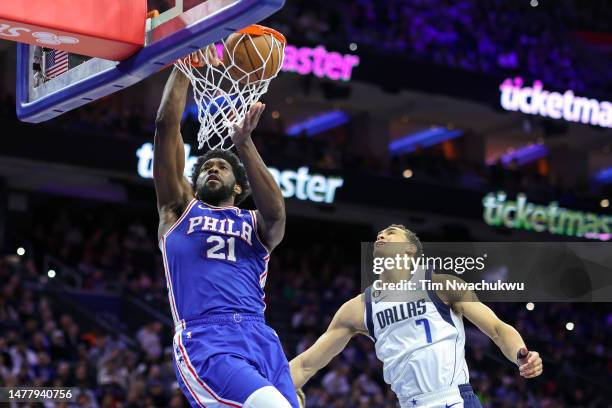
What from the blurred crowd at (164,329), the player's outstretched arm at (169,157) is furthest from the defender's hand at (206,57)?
the blurred crowd at (164,329)

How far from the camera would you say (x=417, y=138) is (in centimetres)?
3106

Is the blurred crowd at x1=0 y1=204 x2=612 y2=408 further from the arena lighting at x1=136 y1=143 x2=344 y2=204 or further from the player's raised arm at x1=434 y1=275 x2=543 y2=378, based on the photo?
the player's raised arm at x1=434 y1=275 x2=543 y2=378

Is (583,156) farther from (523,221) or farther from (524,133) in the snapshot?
(523,221)

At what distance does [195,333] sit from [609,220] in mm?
23631

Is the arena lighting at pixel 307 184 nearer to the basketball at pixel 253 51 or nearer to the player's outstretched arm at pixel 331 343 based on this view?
the player's outstretched arm at pixel 331 343

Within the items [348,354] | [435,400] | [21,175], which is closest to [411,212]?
[348,354]

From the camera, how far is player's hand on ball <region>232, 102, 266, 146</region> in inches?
204

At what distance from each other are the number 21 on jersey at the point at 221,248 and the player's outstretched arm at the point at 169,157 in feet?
1.09

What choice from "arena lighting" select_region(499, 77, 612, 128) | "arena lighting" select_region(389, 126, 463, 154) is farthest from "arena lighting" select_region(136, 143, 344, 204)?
"arena lighting" select_region(389, 126, 463, 154)

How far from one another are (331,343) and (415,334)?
577mm

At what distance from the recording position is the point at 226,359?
16.9ft

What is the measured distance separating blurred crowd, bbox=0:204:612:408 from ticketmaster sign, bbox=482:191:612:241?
1964 mm

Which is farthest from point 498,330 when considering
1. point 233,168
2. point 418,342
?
point 233,168

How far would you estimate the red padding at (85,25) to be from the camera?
5207mm
